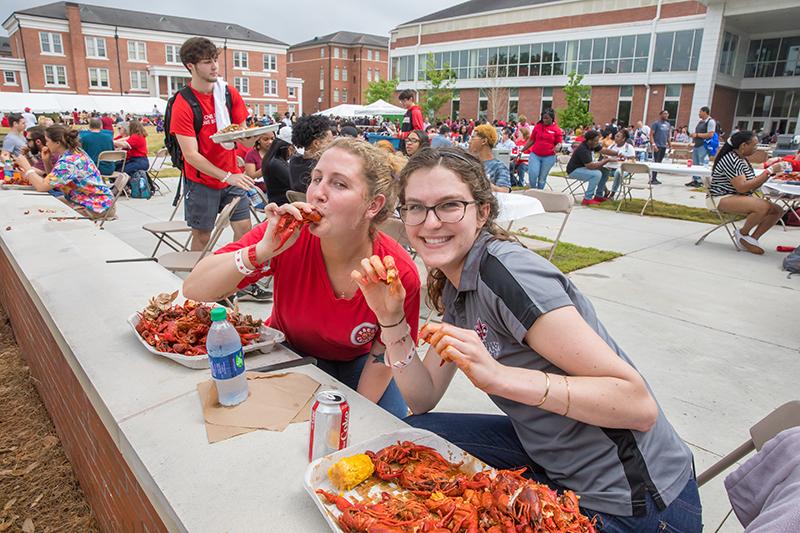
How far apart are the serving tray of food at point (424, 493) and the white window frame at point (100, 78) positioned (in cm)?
7185

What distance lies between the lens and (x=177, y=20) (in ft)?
229

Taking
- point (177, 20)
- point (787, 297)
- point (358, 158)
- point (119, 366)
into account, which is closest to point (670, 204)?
point (787, 297)

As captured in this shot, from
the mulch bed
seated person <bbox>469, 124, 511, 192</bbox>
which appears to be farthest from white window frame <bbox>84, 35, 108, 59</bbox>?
the mulch bed

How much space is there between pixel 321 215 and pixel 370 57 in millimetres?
92673

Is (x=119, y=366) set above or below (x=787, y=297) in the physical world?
above

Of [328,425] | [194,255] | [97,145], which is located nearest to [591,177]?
[194,255]

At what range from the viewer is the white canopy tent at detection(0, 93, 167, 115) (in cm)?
3238

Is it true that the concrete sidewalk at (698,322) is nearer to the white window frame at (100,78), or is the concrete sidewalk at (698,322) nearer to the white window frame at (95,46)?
the white window frame at (100,78)

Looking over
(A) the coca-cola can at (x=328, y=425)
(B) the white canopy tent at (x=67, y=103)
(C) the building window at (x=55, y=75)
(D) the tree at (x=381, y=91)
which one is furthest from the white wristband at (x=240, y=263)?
(C) the building window at (x=55, y=75)

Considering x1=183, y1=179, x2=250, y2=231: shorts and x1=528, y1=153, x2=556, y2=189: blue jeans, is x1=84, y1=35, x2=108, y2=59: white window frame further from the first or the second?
x1=183, y1=179, x2=250, y2=231: shorts

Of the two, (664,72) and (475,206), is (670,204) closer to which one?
(475,206)

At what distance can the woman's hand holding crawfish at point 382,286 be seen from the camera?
173 cm

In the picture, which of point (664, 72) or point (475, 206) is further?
point (664, 72)

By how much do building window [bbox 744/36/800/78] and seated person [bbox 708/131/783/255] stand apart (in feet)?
124
